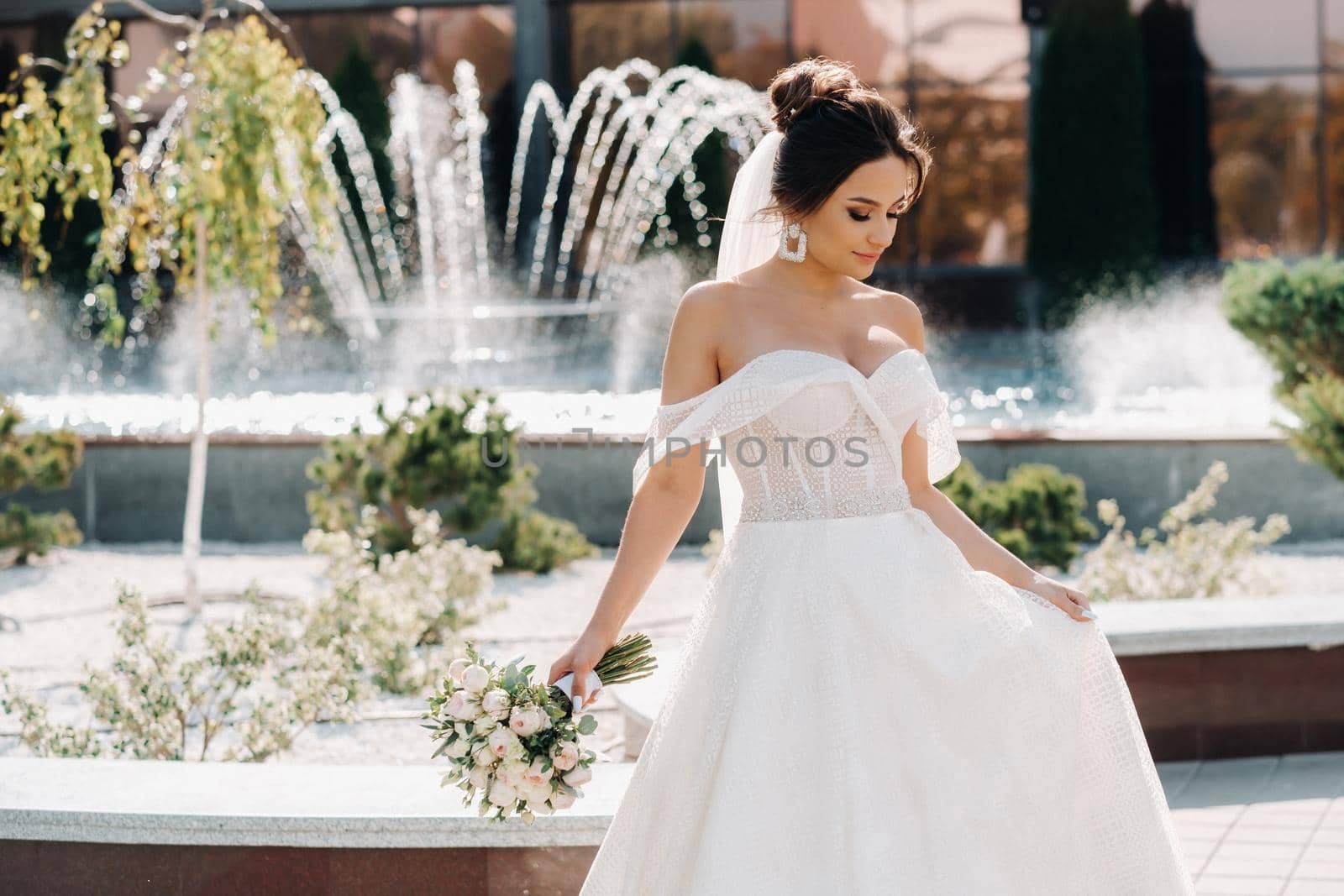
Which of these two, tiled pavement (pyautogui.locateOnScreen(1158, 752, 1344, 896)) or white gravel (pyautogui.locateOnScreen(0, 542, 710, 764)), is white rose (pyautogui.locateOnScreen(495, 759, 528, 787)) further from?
white gravel (pyautogui.locateOnScreen(0, 542, 710, 764))

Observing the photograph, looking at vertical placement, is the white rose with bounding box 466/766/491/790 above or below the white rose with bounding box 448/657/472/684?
below

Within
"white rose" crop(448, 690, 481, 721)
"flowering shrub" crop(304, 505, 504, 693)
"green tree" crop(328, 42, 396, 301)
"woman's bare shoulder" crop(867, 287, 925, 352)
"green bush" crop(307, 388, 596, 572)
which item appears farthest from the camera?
"green tree" crop(328, 42, 396, 301)

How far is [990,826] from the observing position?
94.9 inches

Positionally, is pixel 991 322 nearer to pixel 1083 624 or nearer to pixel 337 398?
pixel 337 398

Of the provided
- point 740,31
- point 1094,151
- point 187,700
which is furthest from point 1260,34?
point 187,700

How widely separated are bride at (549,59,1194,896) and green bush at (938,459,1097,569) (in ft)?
15.2

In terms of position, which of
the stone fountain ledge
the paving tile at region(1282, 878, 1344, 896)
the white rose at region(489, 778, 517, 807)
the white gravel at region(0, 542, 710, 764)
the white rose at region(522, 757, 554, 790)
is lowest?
the white gravel at region(0, 542, 710, 764)

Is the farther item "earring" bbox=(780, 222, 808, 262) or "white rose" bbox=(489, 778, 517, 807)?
"earring" bbox=(780, 222, 808, 262)

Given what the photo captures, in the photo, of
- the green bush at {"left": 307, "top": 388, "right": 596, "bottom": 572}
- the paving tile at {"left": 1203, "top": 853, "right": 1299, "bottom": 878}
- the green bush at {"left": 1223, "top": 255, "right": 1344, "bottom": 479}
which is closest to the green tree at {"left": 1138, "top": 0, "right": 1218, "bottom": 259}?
the green bush at {"left": 1223, "top": 255, "right": 1344, "bottom": 479}

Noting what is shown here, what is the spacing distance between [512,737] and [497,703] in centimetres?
6

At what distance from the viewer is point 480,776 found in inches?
97.6

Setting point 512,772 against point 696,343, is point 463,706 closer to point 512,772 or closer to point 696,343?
point 512,772

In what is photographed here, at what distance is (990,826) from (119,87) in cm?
2245

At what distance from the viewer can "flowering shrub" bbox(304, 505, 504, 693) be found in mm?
5406
